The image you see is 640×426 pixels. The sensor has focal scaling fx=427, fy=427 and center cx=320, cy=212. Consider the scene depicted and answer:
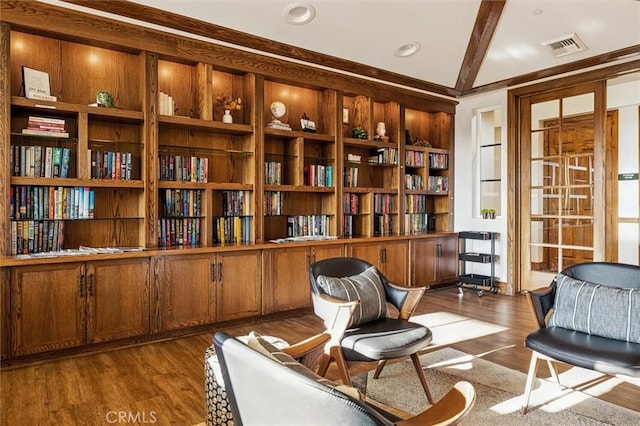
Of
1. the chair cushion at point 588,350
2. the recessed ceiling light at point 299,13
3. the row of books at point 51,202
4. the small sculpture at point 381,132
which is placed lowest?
the chair cushion at point 588,350

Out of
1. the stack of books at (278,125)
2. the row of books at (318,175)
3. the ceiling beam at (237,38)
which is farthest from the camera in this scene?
the row of books at (318,175)

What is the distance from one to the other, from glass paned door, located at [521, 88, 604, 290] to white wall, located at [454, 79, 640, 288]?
11.3 inches

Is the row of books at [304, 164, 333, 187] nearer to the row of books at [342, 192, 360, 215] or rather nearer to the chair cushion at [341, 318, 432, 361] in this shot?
the row of books at [342, 192, 360, 215]

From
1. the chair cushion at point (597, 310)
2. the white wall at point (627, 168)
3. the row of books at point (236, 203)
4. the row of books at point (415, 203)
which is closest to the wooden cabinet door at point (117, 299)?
the row of books at point (236, 203)

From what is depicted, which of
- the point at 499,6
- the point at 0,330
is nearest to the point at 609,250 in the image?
the point at 499,6

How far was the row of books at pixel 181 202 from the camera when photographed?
3889 millimetres

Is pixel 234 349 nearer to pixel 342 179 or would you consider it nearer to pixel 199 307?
pixel 199 307

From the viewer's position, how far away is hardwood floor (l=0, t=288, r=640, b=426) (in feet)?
7.61

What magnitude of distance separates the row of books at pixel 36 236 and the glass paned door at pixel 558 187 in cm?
512

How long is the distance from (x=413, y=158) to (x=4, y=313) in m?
4.65

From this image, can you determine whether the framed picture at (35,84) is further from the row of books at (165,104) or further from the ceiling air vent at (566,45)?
the ceiling air vent at (566,45)

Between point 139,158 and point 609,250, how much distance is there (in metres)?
4.99

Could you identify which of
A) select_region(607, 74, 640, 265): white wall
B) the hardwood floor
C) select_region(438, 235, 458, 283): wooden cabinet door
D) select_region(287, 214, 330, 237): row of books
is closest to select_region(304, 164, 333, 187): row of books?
select_region(287, 214, 330, 237): row of books

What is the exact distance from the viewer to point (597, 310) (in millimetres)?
2459
